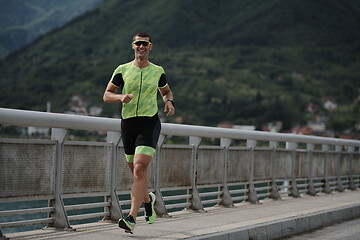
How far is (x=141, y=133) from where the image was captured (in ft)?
24.5

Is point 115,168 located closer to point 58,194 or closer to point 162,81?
point 58,194

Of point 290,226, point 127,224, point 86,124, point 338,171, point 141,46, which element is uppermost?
point 141,46

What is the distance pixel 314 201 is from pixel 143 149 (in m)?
7.57

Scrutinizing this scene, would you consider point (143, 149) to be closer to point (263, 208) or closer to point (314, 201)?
point (263, 208)

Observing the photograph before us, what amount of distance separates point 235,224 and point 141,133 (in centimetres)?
226

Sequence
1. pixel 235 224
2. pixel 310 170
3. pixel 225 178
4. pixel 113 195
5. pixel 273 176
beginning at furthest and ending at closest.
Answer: pixel 310 170 → pixel 273 176 → pixel 225 178 → pixel 235 224 → pixel 113 195

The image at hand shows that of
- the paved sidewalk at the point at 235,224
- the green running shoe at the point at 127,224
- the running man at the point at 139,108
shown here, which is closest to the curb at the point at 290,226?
the paved sidewalk at the point at 235,224

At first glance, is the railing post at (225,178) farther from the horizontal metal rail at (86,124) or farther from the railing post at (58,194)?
the railing post at (58,194)

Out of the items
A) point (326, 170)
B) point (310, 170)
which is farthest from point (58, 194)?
point (326, 170)

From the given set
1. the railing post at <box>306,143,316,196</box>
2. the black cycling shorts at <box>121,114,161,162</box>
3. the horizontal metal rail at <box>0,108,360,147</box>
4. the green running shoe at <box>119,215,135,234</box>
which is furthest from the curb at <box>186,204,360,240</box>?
the railing post at <box>306,143,316,196</box>

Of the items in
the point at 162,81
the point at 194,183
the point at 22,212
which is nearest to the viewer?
the point at 22,212

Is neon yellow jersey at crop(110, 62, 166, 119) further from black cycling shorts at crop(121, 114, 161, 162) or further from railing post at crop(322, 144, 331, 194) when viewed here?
railing post at crop(322, 144, 331, 194)

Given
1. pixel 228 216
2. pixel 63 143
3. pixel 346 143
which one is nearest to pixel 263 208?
pixel 228 216

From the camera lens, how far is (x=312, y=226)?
35.1 ft
